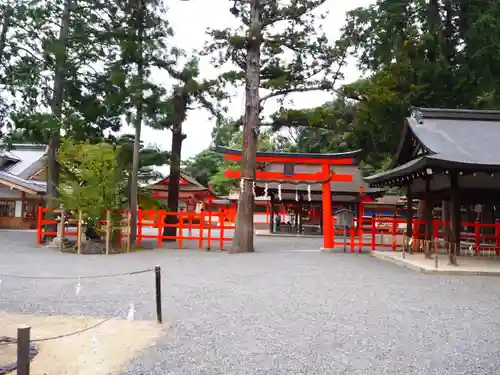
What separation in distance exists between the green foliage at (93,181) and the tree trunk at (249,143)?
168 inches

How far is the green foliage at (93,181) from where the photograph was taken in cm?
1547

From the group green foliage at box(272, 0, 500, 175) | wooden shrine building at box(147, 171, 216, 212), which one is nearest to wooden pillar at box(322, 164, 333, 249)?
green foliage at box(272, 0, 500, 175)

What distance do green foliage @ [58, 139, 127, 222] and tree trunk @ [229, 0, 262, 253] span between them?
428 cm

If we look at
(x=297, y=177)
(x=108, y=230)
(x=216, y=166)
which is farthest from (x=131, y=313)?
(x=216, y=166)

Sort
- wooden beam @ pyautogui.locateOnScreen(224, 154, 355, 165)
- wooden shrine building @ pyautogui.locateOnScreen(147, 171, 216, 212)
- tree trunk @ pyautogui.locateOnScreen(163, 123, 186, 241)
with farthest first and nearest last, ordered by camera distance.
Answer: wooden shrine building @ pyautogui.locateOnScreen(147, 171, 216, 212) → tree trunk @ pyautogui.locateOnScreen(163, 123, 186, 241) → wooden beam @ pyautogui.locateOnScreen(224, 154, 355, 165)

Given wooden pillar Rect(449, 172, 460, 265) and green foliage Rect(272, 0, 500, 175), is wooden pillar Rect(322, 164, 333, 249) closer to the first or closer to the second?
green foliage Rect(272, 0, 500, 175)

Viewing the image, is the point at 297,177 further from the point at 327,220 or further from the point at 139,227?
the point at 139,227

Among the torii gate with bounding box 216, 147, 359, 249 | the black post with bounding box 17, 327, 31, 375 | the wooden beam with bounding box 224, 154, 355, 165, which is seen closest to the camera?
the black post with bounding box 17, 327, 31, 375

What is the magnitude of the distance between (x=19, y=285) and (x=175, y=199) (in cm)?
1200

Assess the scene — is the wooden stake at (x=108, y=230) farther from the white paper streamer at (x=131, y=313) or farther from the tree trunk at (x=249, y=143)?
the white paper streamer at (x=131, y=313)

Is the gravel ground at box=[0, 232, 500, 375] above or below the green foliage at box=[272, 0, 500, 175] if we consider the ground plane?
below

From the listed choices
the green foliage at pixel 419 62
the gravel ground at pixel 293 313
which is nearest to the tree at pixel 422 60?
the green foliage at pixel 419 62

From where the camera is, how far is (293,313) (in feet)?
22.2

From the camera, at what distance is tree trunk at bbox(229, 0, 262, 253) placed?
16891 mm
